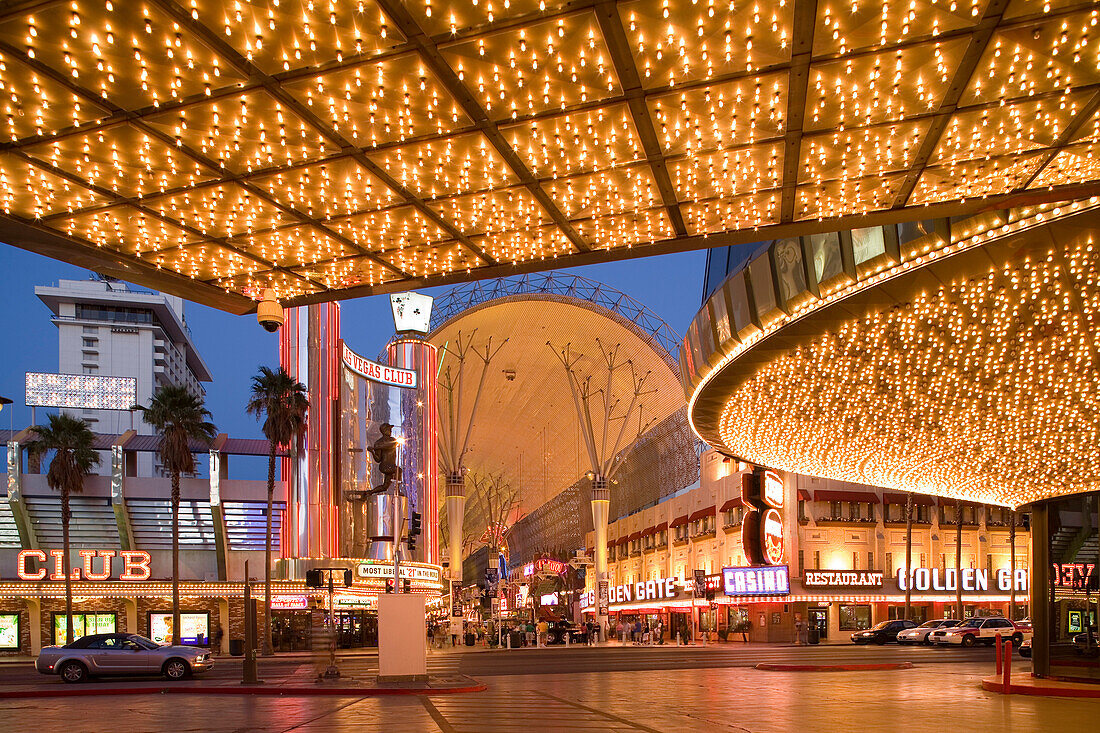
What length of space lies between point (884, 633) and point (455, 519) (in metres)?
36.5

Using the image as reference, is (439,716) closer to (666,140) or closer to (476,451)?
(666,140)

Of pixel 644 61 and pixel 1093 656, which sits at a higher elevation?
pixel 644 61

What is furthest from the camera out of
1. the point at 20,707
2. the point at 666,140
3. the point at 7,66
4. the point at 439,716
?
the point at 20,707

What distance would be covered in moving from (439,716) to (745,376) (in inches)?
387

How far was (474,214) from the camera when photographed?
11.3m

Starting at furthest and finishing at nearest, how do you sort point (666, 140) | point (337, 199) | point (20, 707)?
point (20, 707)
point (337, 199)
point (666, 140)

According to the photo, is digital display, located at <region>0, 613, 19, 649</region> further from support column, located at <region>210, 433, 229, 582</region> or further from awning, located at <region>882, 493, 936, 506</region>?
awning, located at <region>882, 493, 936, 506</region>

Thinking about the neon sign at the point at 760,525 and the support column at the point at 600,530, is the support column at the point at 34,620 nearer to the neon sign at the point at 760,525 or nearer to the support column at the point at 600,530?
the support column at the point at 600,530

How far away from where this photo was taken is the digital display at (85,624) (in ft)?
198

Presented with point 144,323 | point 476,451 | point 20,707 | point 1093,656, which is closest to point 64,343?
point 144,323

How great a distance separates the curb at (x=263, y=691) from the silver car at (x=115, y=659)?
4.22 meters

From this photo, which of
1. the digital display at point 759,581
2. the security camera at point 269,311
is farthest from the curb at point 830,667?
the digital display at point 759,581

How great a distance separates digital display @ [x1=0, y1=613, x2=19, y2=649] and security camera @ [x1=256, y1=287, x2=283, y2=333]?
5604 cm

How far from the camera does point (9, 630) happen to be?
5941 centimetres
